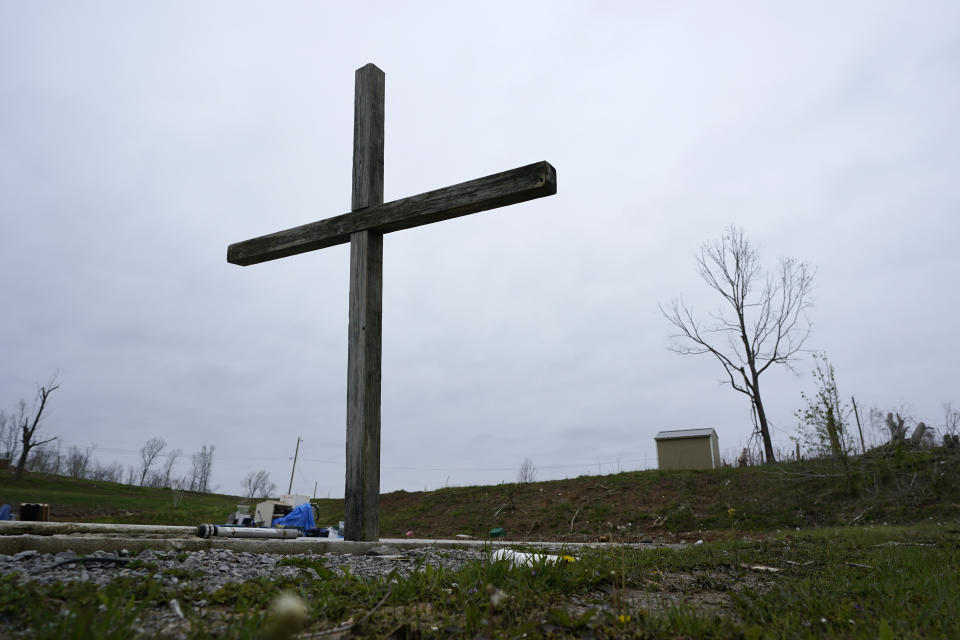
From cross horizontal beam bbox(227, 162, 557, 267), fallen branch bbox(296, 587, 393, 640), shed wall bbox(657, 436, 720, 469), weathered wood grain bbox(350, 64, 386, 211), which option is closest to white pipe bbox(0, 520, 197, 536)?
cross horizontal beam bbox(227, 162, 557, 267)

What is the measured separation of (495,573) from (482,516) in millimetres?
12267

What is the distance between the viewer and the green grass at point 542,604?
1.96 m

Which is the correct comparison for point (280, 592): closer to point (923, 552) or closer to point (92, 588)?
point (92, 588)

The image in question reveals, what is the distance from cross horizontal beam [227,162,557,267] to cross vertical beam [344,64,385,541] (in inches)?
7.2

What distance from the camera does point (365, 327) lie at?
5117 millimetres

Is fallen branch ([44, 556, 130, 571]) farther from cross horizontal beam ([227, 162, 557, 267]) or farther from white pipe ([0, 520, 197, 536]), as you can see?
cross horizontal beam ([227, 162, 557, 267])

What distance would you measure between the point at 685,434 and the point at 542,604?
1679cm

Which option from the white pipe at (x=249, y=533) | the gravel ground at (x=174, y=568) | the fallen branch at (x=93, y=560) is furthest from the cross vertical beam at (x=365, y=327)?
the fallen branch at (x=93, y=560)

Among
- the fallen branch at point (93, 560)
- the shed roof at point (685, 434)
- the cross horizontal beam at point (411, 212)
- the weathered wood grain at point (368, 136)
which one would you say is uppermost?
the weathered wood grain at point (368, 136)

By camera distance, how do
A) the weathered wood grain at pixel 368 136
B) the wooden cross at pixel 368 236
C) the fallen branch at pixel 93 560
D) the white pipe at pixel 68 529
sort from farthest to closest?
the weathered wood grain at pixel 368 136 < the wooden cross at pixel 368 236 < the white pipe at pixel 68 529 < the fallen branch at pixel 93 560

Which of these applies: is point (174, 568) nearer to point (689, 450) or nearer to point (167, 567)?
point (167, 567)

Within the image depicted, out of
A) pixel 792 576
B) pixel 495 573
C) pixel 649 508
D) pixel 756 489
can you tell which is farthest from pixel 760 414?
pixel 495 573

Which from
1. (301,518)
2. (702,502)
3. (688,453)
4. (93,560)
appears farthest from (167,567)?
(688,453)

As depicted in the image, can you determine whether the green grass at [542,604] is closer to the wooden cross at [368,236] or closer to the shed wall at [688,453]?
the wooden cross at [368,236]
